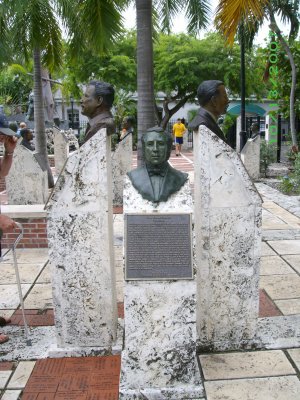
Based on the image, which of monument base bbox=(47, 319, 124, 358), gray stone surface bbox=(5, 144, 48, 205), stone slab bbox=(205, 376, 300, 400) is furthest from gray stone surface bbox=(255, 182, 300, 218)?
monument base bbox=(47, 319, 124, 358)

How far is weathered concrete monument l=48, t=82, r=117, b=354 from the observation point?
349cm

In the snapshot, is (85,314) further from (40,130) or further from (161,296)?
(40,130)

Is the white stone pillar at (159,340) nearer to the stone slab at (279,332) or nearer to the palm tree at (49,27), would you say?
the stone slab at (279,332)

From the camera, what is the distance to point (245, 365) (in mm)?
A: 3523

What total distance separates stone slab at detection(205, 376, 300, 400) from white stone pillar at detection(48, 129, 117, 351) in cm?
97

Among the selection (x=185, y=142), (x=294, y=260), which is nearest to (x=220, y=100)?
(x=294, y=260)

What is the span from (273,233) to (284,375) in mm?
4006

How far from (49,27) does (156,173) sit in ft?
26.2

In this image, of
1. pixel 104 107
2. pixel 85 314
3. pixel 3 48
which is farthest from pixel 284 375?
pixel 3 48

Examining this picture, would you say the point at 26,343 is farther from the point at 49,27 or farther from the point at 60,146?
the point at 60,146

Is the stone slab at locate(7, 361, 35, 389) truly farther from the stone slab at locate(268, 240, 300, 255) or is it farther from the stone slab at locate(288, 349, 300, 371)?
the stone slab at locate(268, 240, 300, 255)

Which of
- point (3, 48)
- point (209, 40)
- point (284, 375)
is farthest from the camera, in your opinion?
point (209, 40)

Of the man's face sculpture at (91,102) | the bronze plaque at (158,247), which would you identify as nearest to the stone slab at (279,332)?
the bronze plaque at (158,247)

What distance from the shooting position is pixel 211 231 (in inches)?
142
